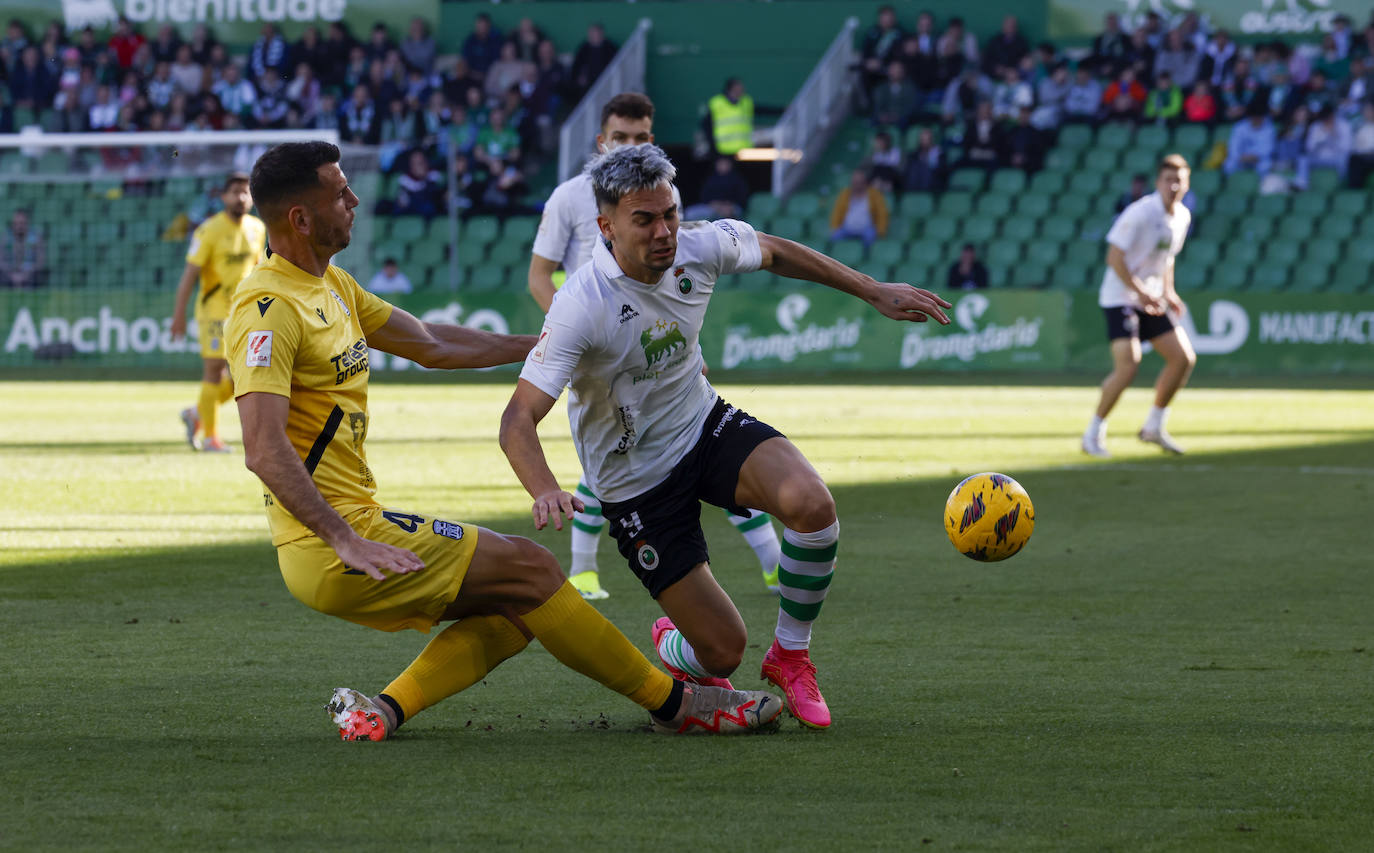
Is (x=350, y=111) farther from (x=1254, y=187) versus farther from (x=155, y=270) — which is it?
(x=1254, y=187)

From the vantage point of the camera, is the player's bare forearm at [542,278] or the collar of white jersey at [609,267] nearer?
the collar of white jersey at [609,267]

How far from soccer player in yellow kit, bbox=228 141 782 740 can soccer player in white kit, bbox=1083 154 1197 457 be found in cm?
930

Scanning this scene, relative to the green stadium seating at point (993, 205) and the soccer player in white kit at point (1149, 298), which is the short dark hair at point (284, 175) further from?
the green stadium seating at point (993, 205)

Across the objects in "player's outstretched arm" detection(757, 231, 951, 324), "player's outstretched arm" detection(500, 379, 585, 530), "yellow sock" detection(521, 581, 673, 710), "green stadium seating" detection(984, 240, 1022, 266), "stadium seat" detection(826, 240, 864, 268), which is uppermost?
"player's outstretched arm" detection(757, 231, 951, 324)

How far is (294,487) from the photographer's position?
14.7ft

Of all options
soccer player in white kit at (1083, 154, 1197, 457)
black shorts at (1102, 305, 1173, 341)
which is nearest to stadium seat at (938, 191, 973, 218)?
soccer player in white kit at (1083, 154, 1197, 457)

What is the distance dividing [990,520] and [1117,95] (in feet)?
73.5

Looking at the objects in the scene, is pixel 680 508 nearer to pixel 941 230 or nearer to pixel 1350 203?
pixel 941 230

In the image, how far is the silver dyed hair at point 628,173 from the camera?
506cm

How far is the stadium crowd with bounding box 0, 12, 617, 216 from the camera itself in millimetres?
27891

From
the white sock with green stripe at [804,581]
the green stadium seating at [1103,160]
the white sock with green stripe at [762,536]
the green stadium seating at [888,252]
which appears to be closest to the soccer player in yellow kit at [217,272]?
the white sock with green stripe at [762,536]

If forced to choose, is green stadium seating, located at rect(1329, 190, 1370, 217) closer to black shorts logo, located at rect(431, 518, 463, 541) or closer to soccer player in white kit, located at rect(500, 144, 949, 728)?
soccer player in white kit, located at rect(500, 144, 949, 728)

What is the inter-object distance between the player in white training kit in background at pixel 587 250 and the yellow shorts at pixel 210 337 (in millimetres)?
6526

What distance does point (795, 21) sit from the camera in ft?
98.4
